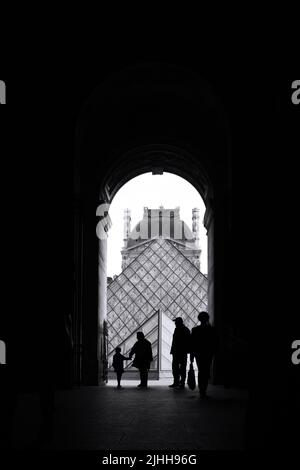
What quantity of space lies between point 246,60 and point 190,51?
812 mm

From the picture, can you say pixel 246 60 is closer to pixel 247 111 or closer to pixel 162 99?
pixel 247 111

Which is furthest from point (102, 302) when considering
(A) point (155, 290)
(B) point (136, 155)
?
(A) point (155, 290)

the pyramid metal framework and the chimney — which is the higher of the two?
the chimney

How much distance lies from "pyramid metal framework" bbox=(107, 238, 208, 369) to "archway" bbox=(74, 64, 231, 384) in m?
58.8

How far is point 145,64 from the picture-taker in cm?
1118

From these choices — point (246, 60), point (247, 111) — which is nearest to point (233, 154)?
point (247, 111)

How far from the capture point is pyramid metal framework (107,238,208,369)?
74500mm

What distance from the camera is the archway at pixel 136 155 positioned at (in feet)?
40.3

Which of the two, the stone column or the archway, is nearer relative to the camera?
the archway

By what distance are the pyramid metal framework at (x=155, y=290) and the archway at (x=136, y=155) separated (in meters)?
58.8

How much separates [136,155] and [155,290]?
215 ft

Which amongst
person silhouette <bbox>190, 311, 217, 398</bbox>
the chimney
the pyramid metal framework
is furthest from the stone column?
the chimney

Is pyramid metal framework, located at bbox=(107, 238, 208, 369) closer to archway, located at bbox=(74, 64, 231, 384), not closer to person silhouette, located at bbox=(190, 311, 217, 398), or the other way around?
archway, located at bbox=(74, 64, 231, 384)

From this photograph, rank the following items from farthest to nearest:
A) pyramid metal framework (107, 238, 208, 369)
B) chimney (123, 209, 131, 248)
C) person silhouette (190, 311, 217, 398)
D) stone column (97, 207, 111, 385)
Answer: chimney (123, 209, 131, 248) < pyramid metal framework (107, 238, 208, 369) < stone column (97, 207, 111, 385) < person silhouette (190, 311, 217, 398)
